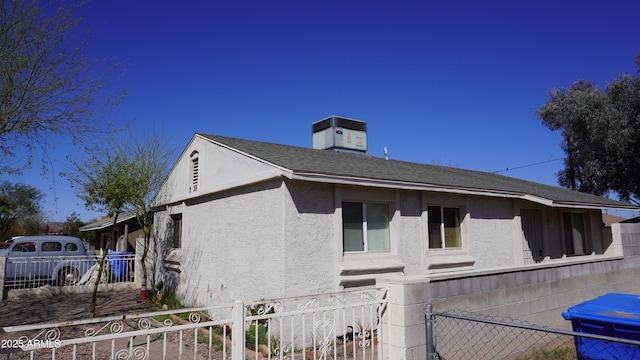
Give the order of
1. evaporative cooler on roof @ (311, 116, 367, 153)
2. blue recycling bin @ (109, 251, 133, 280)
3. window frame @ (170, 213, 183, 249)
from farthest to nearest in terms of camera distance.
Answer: blue recycling bin @ (109, 251, 133, 280) → evaporative cooler on roof @ (311, 116, 367, 153) → window frame @ (170, 213, 183, 249)

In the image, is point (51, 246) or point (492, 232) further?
point (51, 246)

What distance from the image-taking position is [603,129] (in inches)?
804

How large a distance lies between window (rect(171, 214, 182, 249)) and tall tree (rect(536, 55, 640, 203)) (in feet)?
65.7

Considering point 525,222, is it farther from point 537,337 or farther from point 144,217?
point 144,217

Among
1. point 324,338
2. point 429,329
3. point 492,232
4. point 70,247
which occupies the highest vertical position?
point 492,232

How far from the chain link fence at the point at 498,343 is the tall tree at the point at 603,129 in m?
17.1

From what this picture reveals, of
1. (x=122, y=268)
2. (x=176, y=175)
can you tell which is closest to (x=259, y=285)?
(x=176, y=175)

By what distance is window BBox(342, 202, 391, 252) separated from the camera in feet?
28.0

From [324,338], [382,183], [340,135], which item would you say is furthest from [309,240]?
[340,135]

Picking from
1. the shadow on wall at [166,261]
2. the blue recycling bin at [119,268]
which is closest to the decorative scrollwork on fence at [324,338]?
the shadow on wall at [166,261]

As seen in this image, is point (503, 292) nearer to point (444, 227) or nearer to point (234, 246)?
point (444, 227)

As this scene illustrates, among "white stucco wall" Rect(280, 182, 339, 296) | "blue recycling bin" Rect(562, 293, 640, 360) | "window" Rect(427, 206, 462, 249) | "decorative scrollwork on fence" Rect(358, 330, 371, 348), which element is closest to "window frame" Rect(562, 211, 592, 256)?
"window" Rect(427, 206, 462, 249)

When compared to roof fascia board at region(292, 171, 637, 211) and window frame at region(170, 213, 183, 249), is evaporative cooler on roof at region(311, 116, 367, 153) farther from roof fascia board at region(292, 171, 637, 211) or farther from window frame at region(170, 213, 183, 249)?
roof fascia board at region(292, 171, 637, 211)

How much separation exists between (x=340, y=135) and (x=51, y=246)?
12.3m
